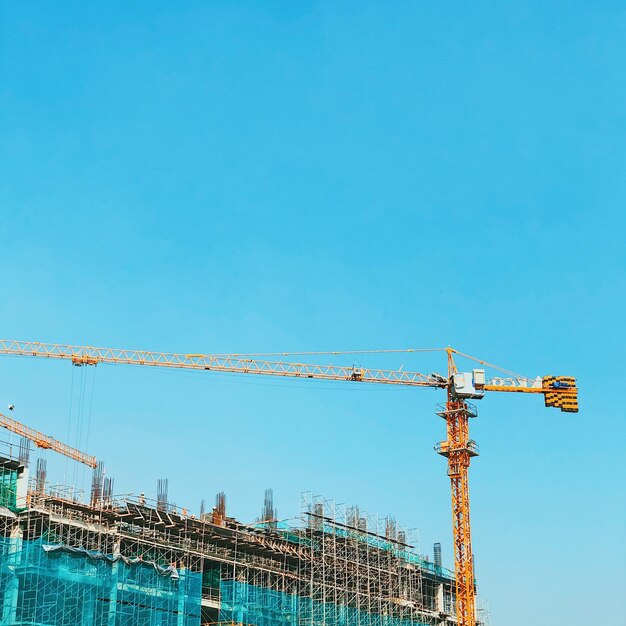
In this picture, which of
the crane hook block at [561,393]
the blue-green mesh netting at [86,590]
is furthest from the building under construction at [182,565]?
the crane hook block at [561,393]

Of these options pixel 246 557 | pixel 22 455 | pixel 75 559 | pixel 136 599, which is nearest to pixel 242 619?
pixel 246 557

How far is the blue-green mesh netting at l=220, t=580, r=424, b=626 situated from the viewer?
78.2 m

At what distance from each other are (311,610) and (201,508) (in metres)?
12.4

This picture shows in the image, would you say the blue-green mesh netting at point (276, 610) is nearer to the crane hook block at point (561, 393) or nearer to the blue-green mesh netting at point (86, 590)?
the blue-green mesh netting at point (86, 590)

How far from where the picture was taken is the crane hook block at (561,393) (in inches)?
3836

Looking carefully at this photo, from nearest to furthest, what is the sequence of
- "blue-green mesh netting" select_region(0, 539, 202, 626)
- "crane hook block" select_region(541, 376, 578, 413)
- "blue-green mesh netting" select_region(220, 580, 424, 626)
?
1. "blue-green mesh netting" select_region(0, 539, 202, 626)
2. "blue-green mesh netting" select_region(220, 580, 424, 626)
3. "crane hook block" select_region(541, 376, 578, 413)

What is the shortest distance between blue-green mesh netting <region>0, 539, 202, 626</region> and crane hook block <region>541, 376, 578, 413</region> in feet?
133

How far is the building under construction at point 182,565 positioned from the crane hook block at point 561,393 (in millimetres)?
19560

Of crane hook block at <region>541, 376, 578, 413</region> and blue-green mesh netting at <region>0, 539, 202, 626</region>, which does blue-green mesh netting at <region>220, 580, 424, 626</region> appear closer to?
blue-green mesh netting at <region>0, 539, 202, 626</region>

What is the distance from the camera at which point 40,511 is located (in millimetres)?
66188

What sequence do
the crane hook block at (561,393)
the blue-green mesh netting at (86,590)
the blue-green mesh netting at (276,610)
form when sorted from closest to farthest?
the blue-green mesh netting at (86,590) < the blue-green mesh netting at (276,610) < the crane hook block at (561,393)

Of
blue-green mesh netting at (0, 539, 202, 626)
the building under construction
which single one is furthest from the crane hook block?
blue-green mesh netting at (0, 539, 202, 626)

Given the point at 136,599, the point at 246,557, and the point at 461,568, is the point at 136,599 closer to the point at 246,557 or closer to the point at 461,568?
the point at 246,557

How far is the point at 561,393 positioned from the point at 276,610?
116ft
